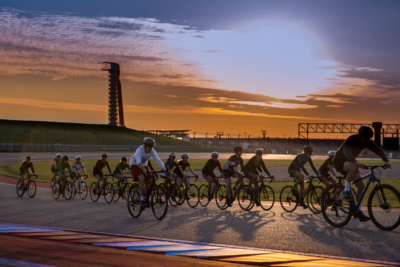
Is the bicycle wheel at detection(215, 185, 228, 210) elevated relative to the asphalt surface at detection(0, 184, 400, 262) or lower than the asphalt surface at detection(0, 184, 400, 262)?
elevated

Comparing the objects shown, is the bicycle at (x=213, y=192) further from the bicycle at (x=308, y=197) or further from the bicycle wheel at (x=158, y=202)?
the bicycle wheel at (x=158, y=202)

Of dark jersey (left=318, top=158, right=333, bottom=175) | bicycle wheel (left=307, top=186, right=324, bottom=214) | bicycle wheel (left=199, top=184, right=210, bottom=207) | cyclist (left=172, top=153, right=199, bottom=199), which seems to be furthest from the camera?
bicycle wheel (left=199, top=184, right=210, bottom=207)

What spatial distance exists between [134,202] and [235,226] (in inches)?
107

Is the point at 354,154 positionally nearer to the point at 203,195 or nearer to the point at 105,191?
the point at 203,195

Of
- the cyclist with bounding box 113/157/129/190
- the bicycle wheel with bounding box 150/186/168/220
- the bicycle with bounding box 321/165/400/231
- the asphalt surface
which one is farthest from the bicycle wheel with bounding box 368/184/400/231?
the cyclist with bounding box 113/157/129/190

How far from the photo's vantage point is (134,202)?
9859mm

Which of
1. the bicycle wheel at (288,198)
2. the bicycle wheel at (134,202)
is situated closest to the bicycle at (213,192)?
the bicycle wheel at (288,198)

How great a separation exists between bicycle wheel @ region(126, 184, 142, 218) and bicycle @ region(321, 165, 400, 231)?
4.30m

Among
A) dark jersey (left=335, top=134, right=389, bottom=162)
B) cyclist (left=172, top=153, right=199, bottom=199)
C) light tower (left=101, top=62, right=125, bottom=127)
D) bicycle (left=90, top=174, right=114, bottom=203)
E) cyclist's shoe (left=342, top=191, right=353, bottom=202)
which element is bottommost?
bicycle (left=90, top=174, right=114, bottom=203)

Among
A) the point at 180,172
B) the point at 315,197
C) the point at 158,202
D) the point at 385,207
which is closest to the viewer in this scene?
the point at 385,207

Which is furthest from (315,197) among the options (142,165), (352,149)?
(142,165)

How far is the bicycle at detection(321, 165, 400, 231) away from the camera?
7207mm

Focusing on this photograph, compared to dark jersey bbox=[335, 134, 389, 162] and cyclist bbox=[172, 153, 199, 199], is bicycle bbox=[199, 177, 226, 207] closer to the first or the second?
cyclist bbox=[172, 153, 199, 199]

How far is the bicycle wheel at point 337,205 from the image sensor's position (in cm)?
797
